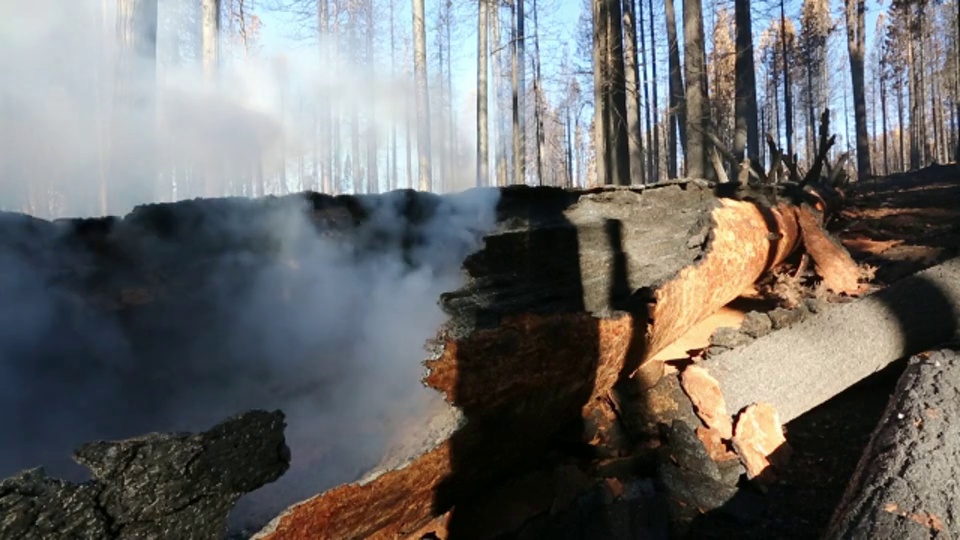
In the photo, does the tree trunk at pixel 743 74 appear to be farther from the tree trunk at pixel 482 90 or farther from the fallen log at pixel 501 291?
the fallen log at pixel 501 291

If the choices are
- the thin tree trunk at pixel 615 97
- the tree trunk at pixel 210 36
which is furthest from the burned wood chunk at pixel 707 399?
the tree trunk at pixel 210 36

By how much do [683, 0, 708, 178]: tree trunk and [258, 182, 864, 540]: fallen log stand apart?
165 inches

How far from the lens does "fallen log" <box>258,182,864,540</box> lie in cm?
178

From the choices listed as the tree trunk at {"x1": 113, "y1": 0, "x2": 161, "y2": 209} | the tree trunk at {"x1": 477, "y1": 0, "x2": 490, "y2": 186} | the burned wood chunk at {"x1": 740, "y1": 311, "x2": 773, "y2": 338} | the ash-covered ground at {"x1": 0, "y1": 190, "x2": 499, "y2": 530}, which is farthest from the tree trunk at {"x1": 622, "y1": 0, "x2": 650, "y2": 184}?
the ash-covered ground at {"x1": 0, "y1": 190, "x2": 499, "y2": 530}

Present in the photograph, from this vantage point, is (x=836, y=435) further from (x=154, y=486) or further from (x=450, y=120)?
(x=450, y=120)

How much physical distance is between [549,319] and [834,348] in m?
2.20

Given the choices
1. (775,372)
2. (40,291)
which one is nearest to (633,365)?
(775,372)

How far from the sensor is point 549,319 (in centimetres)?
217

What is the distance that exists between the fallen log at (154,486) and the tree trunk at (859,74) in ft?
65.8

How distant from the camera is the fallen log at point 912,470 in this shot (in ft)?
5.46

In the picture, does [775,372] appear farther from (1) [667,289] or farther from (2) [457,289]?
A: (2) [457,289]

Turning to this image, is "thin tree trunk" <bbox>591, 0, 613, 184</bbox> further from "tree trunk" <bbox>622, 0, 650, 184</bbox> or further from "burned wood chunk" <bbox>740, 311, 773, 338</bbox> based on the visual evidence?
"burned wood chunk" <bbox>740, 311, 773, 338</bbox>

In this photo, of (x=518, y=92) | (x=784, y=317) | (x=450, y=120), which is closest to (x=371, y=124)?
(x=450, y=120)

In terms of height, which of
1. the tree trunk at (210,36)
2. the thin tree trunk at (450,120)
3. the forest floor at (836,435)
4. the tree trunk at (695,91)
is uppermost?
the thin tree trunk at (450,120)
